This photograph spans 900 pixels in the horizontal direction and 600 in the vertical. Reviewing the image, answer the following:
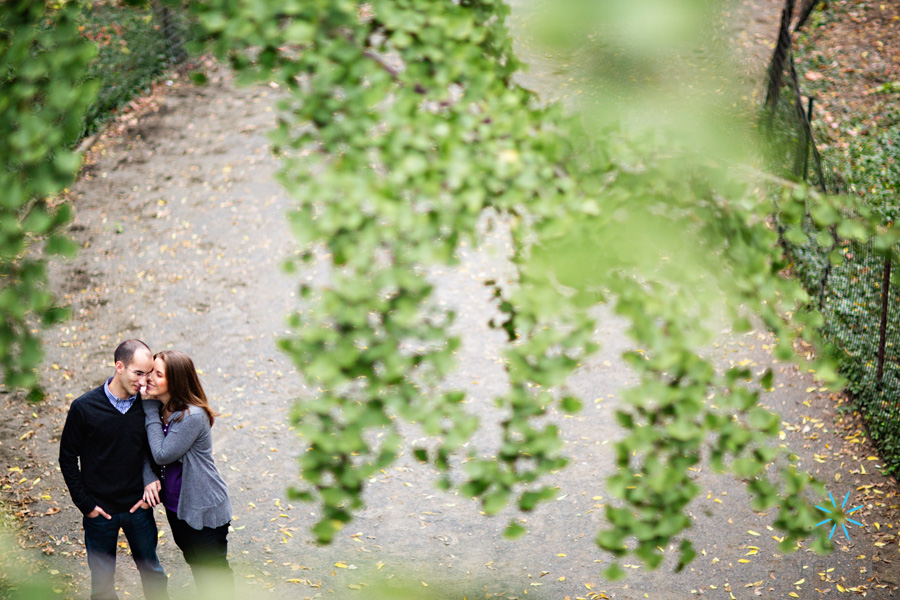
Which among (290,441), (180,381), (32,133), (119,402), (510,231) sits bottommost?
(290,441)

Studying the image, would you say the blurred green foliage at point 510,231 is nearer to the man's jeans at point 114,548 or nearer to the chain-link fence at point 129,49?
the man's jeans at point 114,548

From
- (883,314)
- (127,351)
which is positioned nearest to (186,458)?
(127,351)

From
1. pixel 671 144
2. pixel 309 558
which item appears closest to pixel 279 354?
pixel 309 558

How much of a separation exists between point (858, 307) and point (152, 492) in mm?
6071

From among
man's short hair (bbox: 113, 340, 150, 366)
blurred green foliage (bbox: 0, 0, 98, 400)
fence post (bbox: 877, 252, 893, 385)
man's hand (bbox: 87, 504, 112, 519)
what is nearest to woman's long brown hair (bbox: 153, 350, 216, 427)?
man's short hair (bbox: 113, 340, 150, 366)

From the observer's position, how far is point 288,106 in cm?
163

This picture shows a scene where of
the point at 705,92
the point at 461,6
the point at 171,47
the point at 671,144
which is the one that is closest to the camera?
the point at 705,92

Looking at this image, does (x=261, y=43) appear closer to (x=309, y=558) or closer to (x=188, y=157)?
(x=309, y=558)

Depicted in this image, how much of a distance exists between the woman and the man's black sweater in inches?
4.3

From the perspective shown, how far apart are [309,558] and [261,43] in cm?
447

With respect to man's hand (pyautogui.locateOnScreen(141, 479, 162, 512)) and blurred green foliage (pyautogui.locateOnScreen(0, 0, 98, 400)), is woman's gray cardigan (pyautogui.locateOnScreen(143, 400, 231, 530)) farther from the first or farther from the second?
blurred green foliage (pyautogui.locateOnScreen(0, 0, 98, 400))

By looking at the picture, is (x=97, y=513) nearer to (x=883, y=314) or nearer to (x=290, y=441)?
(x=290, y=441)

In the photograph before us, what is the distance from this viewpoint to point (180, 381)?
12.4 ft

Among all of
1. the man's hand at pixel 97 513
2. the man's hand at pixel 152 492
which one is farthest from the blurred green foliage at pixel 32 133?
the man's hand at pixel 97 513
